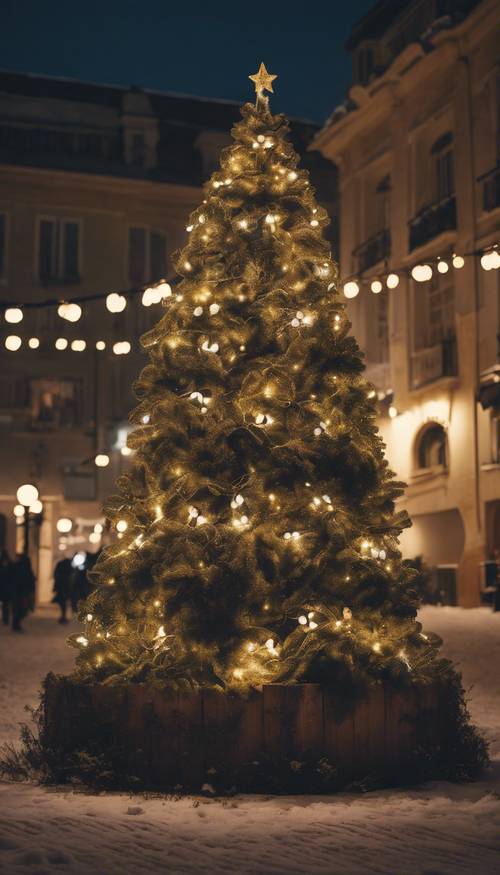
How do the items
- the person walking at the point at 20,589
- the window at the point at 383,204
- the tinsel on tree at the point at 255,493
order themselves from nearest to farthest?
the tinsel on tree at the point at 255,493 < the person walking at the point at 20,589 < the window at the point at 383,204

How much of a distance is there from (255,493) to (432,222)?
22592 millimetres

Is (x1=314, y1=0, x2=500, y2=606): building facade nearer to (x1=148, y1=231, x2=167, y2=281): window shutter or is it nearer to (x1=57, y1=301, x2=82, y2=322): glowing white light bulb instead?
(x1=148, y1=231, x2=167, y2=281): window shutter

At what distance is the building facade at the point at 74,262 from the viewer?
4078 cm

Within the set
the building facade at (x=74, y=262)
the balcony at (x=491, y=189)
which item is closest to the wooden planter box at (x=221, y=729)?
the balcony at (x=491, y=189)

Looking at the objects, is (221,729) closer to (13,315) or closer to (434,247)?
(13,315)

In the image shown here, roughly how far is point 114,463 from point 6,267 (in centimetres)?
712

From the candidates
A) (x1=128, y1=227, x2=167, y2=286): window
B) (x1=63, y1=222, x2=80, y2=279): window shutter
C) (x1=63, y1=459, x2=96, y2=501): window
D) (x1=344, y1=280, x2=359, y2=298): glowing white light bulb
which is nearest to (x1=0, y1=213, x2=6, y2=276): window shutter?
(x1=63, y1=222, x2=80, y2=279): window shutter

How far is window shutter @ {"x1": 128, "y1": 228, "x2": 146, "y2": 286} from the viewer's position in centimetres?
4294

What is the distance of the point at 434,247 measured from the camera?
30469mm

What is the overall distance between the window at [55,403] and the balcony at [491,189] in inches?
676

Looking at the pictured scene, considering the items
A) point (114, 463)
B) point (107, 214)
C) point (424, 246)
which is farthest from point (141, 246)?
point (424, 246)

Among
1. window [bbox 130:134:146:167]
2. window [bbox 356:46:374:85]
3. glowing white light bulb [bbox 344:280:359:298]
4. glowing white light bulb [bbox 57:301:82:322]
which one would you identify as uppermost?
window [bbox 130:134:146:167]

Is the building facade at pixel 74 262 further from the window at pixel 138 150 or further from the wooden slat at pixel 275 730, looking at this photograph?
the wooden slat at pixel 275 730

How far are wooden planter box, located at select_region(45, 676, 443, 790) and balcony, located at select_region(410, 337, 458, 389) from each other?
69.2 feet
